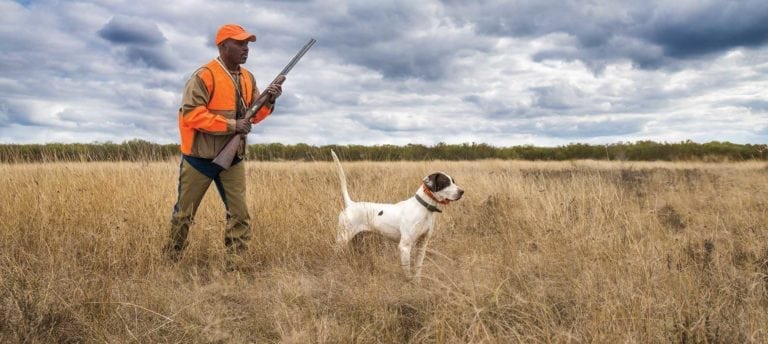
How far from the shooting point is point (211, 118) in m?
5.22

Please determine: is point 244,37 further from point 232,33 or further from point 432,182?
A: point 432,182

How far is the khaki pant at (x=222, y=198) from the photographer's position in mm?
5477

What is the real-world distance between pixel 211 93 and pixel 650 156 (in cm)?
2931

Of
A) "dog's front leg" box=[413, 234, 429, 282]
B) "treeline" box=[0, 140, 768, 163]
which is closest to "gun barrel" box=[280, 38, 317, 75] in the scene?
"dog's front leg" box=[413, 234, 429, 282]

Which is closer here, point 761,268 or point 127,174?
point 761,268

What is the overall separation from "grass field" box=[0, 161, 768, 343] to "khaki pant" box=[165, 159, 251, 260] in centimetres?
18

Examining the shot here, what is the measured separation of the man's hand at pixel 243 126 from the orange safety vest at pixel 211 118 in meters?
0.06

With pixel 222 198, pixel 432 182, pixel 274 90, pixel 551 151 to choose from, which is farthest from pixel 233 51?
pixel 551 151

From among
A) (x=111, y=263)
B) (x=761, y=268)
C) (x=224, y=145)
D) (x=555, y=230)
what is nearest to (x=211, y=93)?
(x=224, y=145)

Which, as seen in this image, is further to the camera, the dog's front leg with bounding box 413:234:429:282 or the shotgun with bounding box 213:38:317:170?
the shotgun with bounding box 213:38:317:170

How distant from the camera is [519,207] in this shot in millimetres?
8922

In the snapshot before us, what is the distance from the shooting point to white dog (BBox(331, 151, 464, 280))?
5152mm

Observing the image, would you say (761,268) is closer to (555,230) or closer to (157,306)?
(555,230)

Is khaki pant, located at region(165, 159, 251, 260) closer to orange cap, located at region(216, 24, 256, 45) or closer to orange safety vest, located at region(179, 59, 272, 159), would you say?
orange safety vest, located at region(179, 59, 272, 159)
